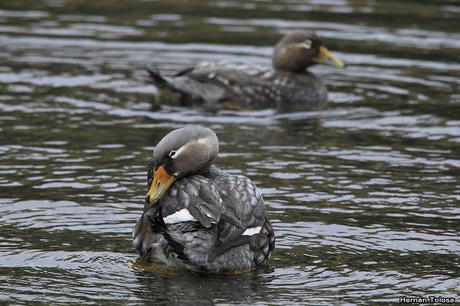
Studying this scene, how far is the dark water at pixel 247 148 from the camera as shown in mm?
8445

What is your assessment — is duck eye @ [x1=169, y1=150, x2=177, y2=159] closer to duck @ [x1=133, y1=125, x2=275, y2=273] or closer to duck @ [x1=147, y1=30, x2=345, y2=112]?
duck @ [x1=133, y1=125, x2=275, y2=273]

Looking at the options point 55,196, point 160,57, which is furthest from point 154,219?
point 160,57

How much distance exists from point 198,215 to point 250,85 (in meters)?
7.22

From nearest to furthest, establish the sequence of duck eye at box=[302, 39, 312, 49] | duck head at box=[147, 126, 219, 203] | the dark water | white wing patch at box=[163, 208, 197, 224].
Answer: white wing patch at box=[163, 208, 197, 224] → the dark water → duck head at box=[147, 126, 219, 203] → duck eye at box=[302, 39, 312, 49]

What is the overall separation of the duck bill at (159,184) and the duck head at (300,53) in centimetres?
743

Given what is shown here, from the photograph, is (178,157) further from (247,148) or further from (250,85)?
(250,85)

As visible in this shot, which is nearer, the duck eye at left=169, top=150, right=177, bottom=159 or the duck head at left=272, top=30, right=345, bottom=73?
the duck eye at left=169, top=150, right=177, bottom=159

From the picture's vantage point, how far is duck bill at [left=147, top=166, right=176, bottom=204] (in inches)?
335

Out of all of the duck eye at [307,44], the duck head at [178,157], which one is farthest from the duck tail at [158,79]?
the duck head at [178,157]

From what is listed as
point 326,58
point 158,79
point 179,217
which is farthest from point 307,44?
point 179,217

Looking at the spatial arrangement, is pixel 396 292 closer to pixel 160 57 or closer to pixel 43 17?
pixel 160 57

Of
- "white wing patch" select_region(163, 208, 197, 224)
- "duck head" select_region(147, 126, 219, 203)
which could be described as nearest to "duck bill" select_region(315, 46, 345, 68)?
"duck head" select_region(147, 126, 219, 203)

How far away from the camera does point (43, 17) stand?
19453 mm

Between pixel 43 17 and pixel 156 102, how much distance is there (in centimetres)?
522
